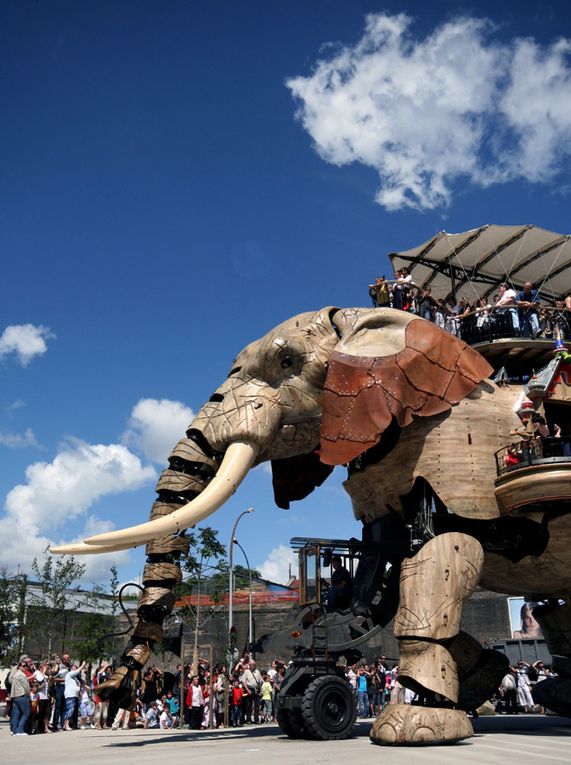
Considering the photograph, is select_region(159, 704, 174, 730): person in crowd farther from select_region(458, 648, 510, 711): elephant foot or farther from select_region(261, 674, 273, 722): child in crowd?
select_region(458, 648, 510, 711): elephant foot

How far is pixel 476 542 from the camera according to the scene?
7688 mm

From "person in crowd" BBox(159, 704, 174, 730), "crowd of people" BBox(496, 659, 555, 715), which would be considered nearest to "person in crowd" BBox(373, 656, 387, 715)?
"crowd of people" BBox(496, 659, 555, 715)

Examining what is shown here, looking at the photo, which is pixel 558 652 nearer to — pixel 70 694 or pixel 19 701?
pixel 19 701

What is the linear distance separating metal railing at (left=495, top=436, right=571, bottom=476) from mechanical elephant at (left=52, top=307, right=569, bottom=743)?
15 cm

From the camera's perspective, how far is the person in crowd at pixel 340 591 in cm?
859

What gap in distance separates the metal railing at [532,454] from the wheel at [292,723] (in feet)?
11.0

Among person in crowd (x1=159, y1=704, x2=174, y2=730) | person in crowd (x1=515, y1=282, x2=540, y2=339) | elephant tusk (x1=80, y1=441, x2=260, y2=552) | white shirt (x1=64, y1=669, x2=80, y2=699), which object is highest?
person in crowd (x1=515, y1=282, x2=540, y2=339)

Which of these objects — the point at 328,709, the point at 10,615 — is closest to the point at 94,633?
the point at 10,615

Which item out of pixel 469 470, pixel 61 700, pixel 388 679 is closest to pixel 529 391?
pixel 469 470

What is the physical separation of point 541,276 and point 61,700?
1270 cm

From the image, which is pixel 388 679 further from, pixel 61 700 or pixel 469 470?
pixel 469 470

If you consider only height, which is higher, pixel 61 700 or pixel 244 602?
pixel 244 602

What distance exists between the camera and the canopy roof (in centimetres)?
1532

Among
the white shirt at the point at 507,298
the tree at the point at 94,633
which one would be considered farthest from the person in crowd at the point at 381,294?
the tree at the point at 94,633
